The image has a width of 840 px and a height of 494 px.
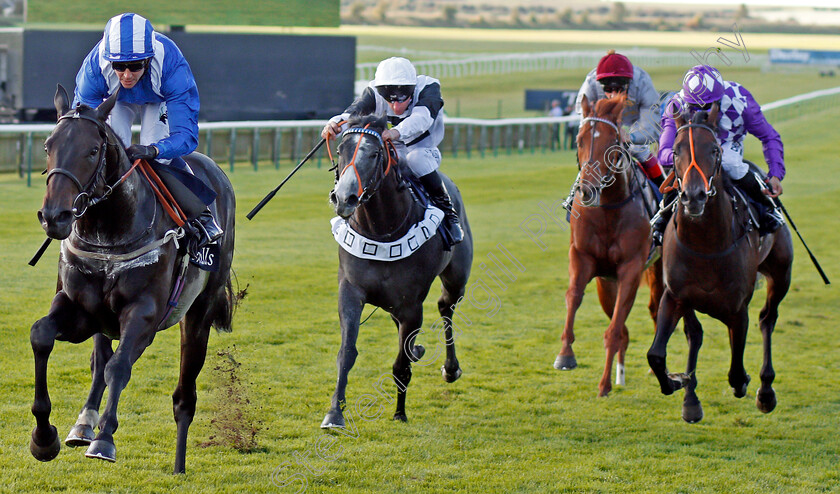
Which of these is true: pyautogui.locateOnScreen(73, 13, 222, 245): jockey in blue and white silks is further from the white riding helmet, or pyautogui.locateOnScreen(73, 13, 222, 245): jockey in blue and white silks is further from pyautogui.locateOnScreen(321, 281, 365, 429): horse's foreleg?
the white riding helmet

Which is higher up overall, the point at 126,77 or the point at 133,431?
the point at 126,77

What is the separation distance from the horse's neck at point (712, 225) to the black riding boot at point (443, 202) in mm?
1219

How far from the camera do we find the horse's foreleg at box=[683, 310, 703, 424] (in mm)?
5957

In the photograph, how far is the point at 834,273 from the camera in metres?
11.3

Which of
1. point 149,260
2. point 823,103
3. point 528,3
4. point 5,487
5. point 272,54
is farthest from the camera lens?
point 528,3

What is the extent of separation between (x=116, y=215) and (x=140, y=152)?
29 centimetres

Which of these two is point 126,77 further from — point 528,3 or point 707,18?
point 528,3

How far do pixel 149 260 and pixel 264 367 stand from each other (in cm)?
272

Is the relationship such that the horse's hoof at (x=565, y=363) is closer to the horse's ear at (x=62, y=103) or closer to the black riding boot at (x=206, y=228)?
the black riding boot at (x=206, y=228)

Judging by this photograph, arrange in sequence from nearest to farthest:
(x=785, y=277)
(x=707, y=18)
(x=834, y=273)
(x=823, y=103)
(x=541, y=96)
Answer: (x=785, y=277), (x=834, y=273), (x=541, y=96), (x=823, y=103), (x=707, y=18)

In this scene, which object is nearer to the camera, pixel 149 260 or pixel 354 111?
pixel 149 260

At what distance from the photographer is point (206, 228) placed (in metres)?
4.90

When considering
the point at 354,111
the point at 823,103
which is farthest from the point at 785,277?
the point at 823,103

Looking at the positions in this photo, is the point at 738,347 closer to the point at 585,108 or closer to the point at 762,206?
the point at 762,206
